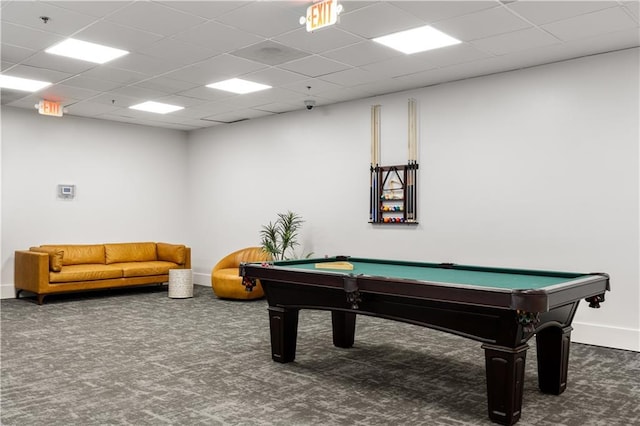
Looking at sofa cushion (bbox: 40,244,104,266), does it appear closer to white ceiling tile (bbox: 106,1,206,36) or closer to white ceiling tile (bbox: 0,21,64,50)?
white ceiling tile (bbox: 0,21,64,50)

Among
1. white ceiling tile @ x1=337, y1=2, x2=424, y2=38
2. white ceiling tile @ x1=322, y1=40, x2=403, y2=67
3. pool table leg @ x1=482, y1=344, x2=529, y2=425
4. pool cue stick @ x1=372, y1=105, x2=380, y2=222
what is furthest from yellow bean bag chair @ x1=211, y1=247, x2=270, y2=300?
pool table leg @ x1=482, y1=344, x2=529, y2=425

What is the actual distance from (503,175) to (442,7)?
2529 millimetres

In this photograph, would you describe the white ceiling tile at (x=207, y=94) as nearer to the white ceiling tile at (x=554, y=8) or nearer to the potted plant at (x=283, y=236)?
the potted plant at (x=283, y=236)

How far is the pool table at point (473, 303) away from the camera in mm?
3197

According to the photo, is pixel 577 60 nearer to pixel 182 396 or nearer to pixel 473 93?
pixel 473 93

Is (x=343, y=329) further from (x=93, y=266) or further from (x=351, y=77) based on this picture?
(x=93, y=266)

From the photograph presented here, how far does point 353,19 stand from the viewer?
4703 millimetres

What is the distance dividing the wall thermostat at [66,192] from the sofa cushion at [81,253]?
839 millimetres

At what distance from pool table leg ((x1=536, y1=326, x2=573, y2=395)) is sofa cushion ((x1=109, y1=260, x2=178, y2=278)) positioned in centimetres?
669

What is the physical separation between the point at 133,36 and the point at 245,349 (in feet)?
10.5

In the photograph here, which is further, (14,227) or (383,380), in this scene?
(14,227)

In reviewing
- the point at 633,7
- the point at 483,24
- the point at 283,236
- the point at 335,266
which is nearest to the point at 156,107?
the point at 283,236

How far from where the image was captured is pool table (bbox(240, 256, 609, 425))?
3197 mm

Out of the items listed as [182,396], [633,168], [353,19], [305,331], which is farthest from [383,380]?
[633,168]
